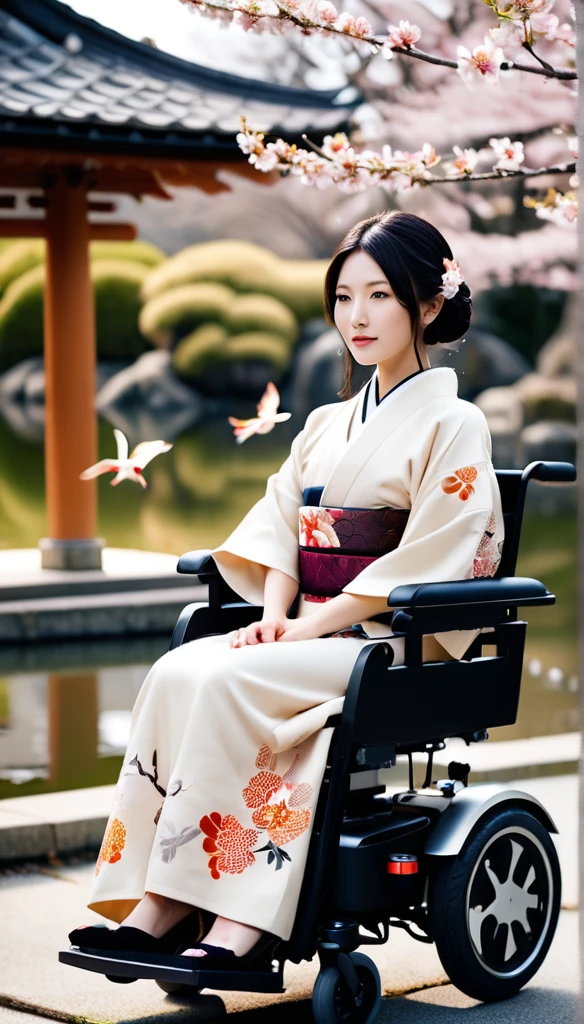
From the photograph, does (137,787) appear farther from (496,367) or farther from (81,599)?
(496,367)

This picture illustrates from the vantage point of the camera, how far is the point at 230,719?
2.52 meters

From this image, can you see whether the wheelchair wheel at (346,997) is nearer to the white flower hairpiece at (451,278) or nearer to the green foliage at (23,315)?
the white flower hairpiece at (451,278)

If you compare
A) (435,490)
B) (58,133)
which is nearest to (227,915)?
(435,490)

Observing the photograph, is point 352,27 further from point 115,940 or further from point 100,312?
point 100,312

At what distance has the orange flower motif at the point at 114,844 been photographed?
2644 millimetres

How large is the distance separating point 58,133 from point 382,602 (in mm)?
5422

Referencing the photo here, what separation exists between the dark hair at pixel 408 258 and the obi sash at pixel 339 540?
0.41 meters

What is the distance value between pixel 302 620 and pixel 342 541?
19 centimetres

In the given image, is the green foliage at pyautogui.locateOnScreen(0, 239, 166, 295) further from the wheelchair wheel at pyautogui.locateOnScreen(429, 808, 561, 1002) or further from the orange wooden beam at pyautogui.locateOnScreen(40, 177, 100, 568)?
the wheelchair wheel at pyautogui.locateOnScreen(429, 808, 561, 1002)

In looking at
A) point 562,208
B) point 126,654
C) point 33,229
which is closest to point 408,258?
point 562,208

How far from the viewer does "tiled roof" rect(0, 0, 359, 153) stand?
7.49 m

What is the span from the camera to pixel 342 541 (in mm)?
2857

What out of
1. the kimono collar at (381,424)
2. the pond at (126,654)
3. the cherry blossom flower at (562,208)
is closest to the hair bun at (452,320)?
the kimono collar at (381,424)

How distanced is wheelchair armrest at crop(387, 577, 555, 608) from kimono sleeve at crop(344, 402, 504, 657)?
50 millimetres
